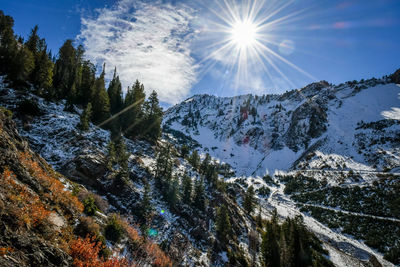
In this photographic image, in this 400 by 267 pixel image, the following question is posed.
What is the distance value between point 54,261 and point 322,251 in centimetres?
5417

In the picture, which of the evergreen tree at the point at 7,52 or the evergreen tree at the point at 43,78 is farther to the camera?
the evergreen tree at the point at 43,78

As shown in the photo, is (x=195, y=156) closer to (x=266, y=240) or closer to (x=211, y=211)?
(x=211, y=211)

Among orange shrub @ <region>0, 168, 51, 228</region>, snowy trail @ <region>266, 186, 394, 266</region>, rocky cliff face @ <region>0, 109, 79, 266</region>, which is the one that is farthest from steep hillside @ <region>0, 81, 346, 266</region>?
snowy trail @ <region>266, 186, 394, 266</region>

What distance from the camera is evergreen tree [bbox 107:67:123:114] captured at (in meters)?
56.2

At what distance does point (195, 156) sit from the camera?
67.4 metres

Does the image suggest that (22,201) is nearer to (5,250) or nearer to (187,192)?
(5,250)

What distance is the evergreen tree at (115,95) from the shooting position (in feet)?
184

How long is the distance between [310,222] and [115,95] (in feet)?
262

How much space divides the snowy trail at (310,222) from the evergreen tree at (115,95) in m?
62.4

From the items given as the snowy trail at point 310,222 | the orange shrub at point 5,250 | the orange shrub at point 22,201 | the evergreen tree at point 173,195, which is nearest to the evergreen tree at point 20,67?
the evergreen tree at point 173,195

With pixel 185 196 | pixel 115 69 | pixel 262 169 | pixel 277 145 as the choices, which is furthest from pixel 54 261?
pixel 277 145

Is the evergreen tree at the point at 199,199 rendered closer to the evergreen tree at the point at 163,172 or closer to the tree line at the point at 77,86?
the evergreen tree at the point at 163,172

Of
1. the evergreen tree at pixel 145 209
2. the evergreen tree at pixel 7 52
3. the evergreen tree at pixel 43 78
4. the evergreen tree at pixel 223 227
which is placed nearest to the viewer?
the evergreen tree at pixel 145 209

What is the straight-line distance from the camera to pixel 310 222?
57.6m
